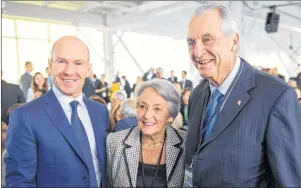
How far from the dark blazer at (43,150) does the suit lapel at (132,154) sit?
0.72 ft

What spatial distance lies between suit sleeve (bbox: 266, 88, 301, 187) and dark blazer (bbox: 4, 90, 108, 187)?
2.59 ft

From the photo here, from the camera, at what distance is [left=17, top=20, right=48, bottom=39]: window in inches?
480

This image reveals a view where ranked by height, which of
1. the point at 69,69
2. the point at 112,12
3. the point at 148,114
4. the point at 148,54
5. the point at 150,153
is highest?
the point at 112,12

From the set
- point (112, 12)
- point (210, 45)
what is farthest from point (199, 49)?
point (112, 12)

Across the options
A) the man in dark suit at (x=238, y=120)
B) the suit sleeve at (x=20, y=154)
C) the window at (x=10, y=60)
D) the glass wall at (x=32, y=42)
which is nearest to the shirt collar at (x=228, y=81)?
the man in dark suit at (x=238, y=120)

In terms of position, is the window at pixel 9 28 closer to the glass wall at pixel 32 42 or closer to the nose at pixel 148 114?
the glass wall at pixel 32 42

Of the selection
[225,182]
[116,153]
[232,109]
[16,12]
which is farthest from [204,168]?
[16,12]

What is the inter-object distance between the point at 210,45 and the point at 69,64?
2.04 ft

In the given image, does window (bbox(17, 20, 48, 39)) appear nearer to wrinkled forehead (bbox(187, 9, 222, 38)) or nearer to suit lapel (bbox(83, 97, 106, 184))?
suit lapel (bbox(83, 97, 106, 184))

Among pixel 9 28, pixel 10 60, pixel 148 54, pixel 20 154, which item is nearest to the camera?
pixel 20 154

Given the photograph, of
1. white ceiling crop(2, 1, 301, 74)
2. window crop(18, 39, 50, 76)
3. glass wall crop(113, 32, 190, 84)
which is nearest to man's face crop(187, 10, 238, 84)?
white ceiling crop(2, 1, 301, 74)

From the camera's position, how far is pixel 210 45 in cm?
122

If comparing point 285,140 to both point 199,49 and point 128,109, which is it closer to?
point 199,49

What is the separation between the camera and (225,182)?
1202 mm
